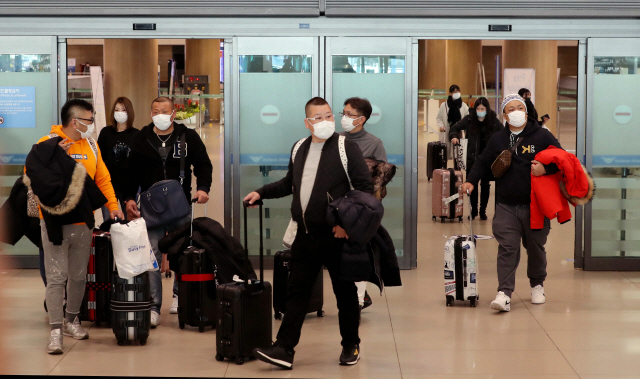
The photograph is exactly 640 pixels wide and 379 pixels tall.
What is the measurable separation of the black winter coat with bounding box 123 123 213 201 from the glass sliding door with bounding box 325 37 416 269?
194cm

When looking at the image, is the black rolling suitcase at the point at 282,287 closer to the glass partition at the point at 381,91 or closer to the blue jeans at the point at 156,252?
the blue jeans at the point at 156,252

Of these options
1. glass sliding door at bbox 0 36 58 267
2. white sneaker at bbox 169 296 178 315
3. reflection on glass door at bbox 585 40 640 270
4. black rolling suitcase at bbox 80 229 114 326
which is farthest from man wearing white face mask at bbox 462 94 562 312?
glass sliding door at bbox 0 36 58 267

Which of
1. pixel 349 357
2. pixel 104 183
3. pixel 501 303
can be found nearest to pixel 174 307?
pixel 104 183

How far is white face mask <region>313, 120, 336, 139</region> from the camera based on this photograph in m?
4.68

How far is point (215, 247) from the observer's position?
18.4 ft

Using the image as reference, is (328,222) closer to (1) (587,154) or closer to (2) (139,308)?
(2) (139,308)

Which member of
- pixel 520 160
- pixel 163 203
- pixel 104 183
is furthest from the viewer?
pixel 520 160

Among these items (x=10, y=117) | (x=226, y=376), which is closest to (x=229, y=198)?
(x=10, y=117)

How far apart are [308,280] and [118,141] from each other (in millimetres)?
3069

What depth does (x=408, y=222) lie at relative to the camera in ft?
25.6

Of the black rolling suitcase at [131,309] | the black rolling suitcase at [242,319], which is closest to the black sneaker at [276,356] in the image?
the black rolling suitcase at [242,319]

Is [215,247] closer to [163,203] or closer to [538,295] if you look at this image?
[163,203]

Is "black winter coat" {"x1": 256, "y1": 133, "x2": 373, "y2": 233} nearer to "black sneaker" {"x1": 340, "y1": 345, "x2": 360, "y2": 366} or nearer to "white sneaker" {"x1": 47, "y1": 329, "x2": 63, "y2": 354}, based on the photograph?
"black sneaker" {"x1": 340, "y1": 345, "x2": 360, "y2": 366}

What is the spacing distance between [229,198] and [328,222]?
3.33 metres
